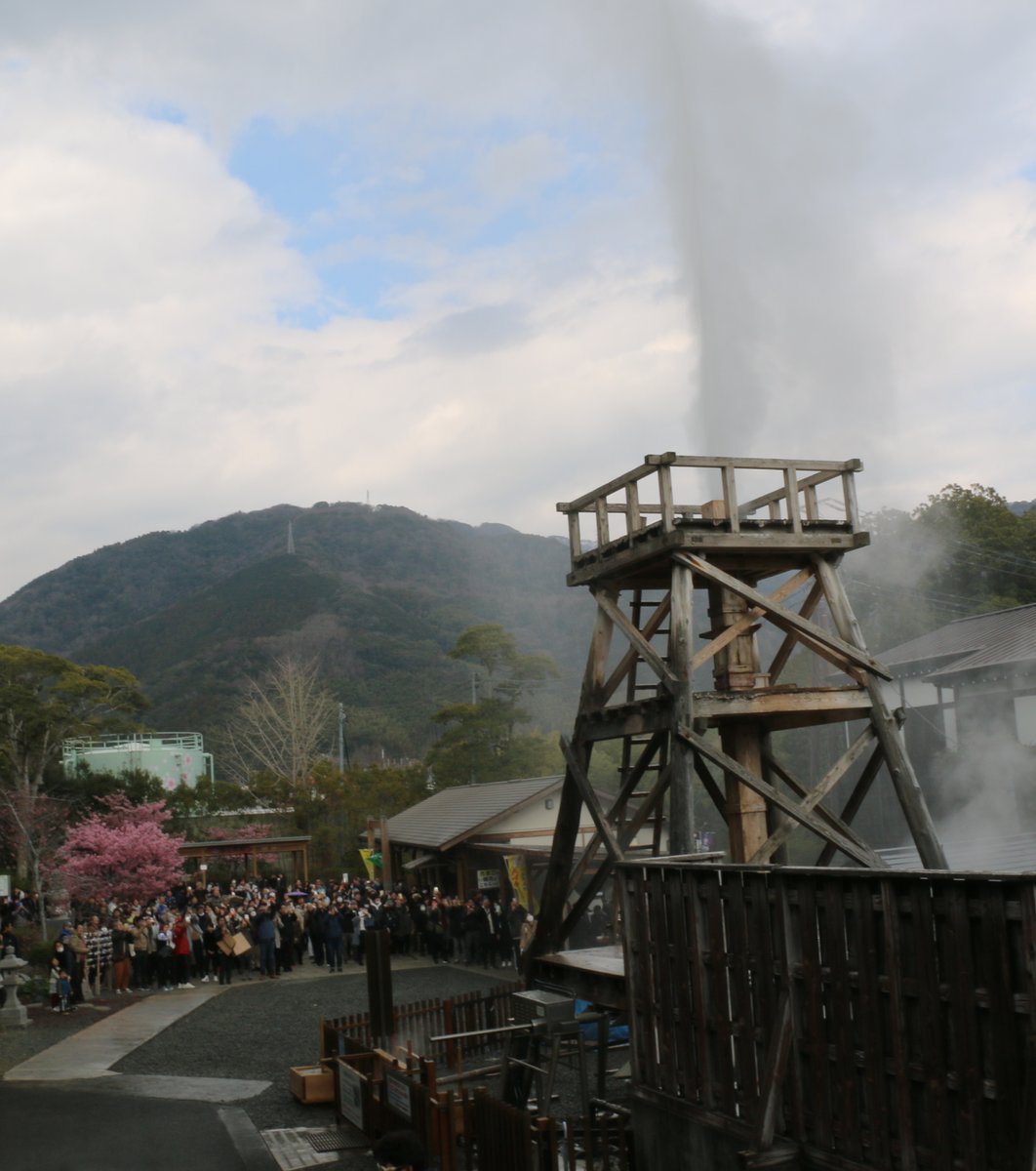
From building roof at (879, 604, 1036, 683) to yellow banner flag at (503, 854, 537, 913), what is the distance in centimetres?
1234

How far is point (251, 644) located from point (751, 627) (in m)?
130

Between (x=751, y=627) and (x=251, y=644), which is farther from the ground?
(x=251, y=644)

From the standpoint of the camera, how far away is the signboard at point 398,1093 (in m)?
12.3

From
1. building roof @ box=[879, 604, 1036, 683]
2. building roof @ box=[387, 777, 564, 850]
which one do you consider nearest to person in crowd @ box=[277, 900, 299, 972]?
building roof @ box=[387, 777, 564, 850]

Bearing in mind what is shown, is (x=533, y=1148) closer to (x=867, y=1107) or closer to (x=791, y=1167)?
(x=791, y=1167)

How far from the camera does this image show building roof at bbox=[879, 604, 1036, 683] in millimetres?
30453

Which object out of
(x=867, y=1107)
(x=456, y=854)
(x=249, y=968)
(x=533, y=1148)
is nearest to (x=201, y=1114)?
(x=533, y=1148)

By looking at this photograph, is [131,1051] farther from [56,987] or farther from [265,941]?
[265,941]

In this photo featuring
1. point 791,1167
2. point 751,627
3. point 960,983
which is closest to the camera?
point 960,983

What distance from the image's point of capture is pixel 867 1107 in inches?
275

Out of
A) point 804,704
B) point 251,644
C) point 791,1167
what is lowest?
point 791,1167

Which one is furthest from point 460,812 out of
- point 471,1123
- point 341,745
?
point 341,745

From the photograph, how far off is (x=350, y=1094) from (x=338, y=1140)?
0.62m

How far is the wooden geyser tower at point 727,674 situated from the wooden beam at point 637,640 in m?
0.02
